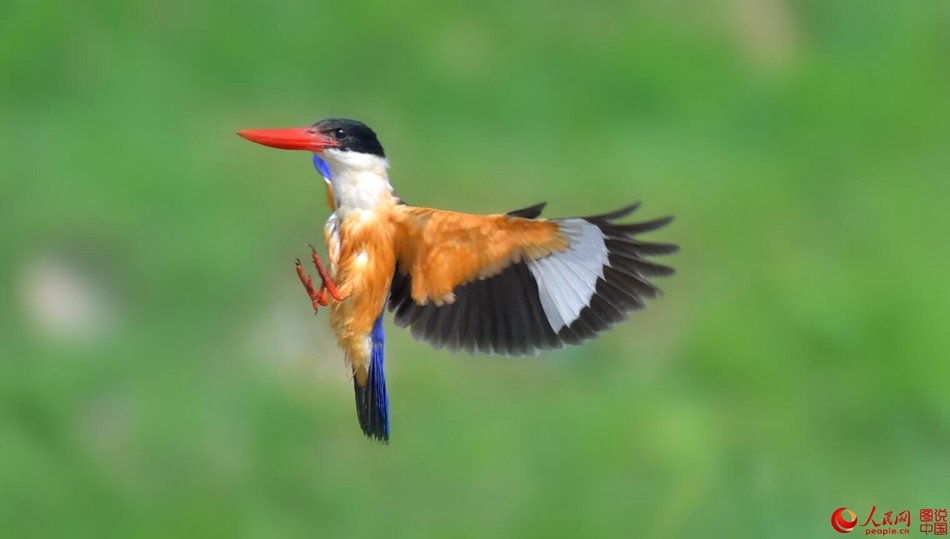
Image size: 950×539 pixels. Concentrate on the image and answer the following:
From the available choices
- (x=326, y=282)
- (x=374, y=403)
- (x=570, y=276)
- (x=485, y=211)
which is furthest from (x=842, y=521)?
(x=326, y=282)

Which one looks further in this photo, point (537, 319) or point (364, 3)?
point (364, 3)

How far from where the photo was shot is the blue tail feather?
263cm

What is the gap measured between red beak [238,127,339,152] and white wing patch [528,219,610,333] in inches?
20.7

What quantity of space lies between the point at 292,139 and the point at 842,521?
425 centimetres

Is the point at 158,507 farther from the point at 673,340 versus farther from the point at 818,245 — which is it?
the point at 818,245

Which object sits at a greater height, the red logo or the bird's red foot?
the bird's red foot

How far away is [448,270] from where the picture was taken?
9.37 feet

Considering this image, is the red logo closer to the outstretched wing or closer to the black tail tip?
the outstretched wing

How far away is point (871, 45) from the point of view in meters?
9.21

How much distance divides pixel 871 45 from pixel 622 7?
158 centimetres

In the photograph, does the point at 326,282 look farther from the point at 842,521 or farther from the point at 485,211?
the point at 485,211

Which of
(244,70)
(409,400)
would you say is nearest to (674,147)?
(244,70)

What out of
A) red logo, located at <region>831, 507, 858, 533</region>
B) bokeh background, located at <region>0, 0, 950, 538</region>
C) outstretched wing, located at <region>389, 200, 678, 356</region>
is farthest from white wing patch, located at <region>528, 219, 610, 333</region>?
red logo, located at <region>831, 507, 858, 533</region>

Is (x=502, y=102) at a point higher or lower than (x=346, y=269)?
higher
